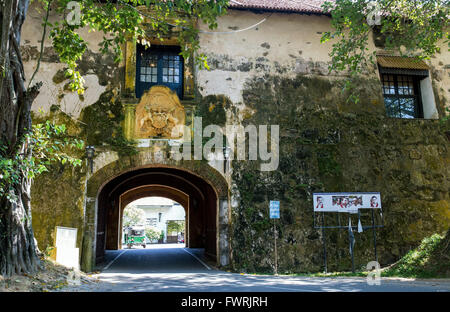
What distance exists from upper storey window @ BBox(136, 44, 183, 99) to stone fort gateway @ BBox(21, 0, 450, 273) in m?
0.03

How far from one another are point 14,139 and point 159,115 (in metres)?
4.46

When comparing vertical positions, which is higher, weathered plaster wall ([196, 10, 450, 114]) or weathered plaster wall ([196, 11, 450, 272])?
weathered plaster wall ([196, 10, 450, 114])

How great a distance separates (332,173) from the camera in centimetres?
1081

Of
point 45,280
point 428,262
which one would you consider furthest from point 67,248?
point 428,262

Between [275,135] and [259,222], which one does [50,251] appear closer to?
[259,222]

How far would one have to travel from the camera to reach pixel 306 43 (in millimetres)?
11562

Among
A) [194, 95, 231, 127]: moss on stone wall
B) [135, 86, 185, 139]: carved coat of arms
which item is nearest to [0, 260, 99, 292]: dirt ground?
[135, 86, 185, 139]: carved coat of arms

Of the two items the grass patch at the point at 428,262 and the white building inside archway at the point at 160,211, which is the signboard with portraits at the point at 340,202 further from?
the white building inside archway at the point at 160,211

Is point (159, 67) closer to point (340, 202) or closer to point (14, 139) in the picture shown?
point (14, 139)

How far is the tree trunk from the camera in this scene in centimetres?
569

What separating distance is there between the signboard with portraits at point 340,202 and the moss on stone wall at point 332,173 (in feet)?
2.00

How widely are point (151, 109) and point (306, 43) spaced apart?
5157 millimetres

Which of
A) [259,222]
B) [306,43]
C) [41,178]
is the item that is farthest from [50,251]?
[306,43]

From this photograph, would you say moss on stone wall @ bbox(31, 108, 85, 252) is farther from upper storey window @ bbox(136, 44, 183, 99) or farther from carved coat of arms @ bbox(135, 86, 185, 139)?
upper storey window @ bbox(136, 44, 183, 99)
